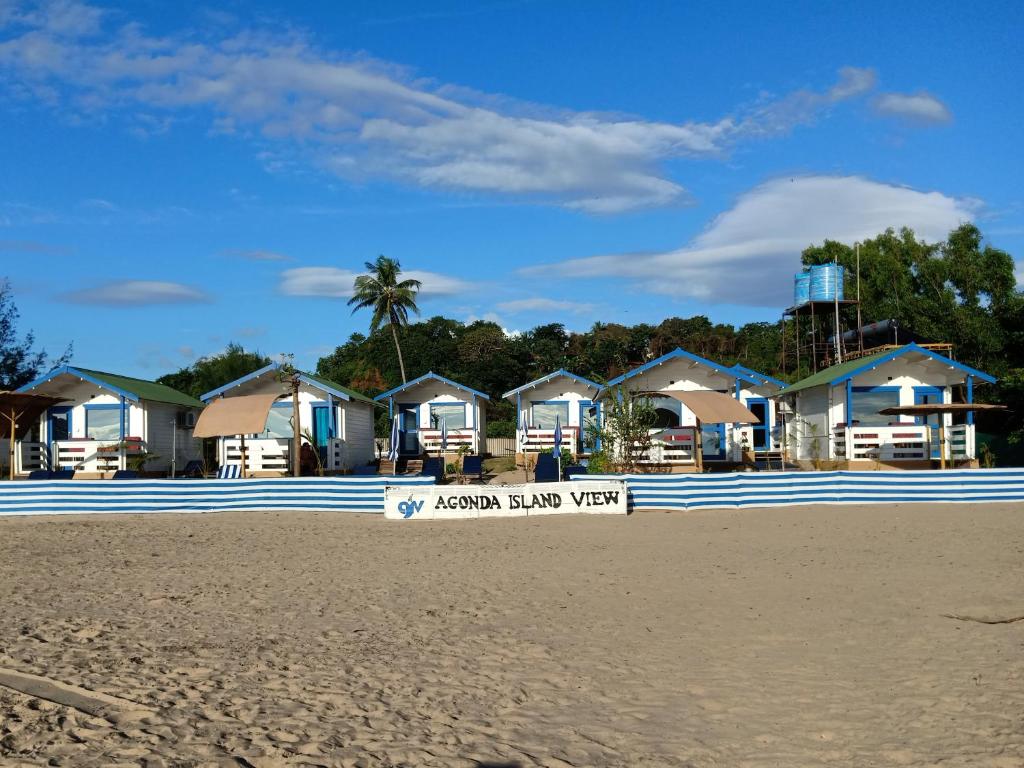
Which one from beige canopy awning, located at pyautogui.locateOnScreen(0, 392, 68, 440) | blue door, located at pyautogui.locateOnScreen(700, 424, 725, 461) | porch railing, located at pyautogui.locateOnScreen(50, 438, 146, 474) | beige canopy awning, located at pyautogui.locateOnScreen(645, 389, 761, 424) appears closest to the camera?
beige canopy awning, located at pyautogui.locateOnScreen(645, 389, 761, 424)

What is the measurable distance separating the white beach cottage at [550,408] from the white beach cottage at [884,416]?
6.99m

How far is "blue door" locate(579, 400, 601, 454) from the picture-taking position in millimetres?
26078

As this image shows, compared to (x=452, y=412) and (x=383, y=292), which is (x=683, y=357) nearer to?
(x=452, y=412)

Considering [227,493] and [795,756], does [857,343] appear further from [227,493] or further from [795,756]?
[795,756]

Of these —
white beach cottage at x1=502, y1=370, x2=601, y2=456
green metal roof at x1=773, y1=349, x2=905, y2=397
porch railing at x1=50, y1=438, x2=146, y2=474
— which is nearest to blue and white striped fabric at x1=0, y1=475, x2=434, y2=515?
porch railing at x1=50, y1=438, x2=146, y2=474

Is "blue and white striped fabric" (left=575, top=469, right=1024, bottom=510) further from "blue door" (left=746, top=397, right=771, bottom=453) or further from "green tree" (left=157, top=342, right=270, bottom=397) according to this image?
"green tree" (left=157, top=342, right=270, bottom=397)

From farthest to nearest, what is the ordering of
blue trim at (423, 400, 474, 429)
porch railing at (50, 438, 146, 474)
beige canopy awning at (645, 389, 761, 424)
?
1. blue trim at (423, 400, 474, 429)
2. porch railing at (50, 438, 146, 474)
3. beige canopy awning at (645, 389, 761, 424)

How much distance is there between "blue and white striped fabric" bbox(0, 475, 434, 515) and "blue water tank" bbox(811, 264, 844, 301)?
2608cm

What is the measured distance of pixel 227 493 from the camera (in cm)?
1970

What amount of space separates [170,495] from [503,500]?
749 centimetres

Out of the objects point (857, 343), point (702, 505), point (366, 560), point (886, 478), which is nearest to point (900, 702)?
point (366, 560)

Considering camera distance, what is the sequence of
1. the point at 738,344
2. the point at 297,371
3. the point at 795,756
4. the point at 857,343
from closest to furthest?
the point at 795,756
the point at 297,371
the point at 857,343
the point at 738,344

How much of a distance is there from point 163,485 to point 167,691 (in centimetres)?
1457

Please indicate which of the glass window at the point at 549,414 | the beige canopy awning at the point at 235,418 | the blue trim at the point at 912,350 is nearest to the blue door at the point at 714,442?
the blue trim at the point at 912,350
